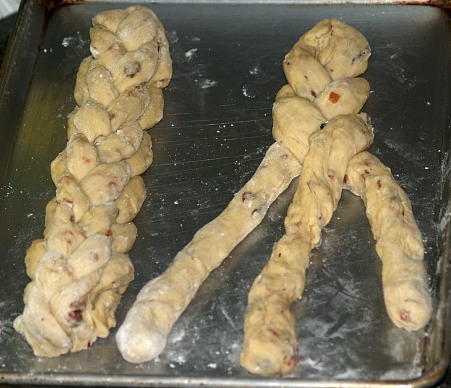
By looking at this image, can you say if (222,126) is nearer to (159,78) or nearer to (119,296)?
(159,78)

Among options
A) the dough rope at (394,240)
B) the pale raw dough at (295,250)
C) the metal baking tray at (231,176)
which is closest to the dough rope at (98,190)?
the metal baking tray at (231,176)

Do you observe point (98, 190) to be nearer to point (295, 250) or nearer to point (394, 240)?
point (295, 250)

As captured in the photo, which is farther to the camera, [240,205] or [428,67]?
[428,67]

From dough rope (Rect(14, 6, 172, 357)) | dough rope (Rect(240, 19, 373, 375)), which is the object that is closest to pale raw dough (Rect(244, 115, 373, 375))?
dough rope (Rect(240, 19, 373, 375))

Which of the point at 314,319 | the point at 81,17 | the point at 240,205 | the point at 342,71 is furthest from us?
the point at 81,17

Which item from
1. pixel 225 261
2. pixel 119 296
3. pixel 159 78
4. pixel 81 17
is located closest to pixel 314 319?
pixel 225 261

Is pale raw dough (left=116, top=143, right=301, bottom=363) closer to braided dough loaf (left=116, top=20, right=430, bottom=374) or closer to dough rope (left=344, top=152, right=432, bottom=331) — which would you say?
braided dough loaf (left=116, top=20, right=430, bottom=374)

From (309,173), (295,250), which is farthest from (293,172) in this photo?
(295,250)
